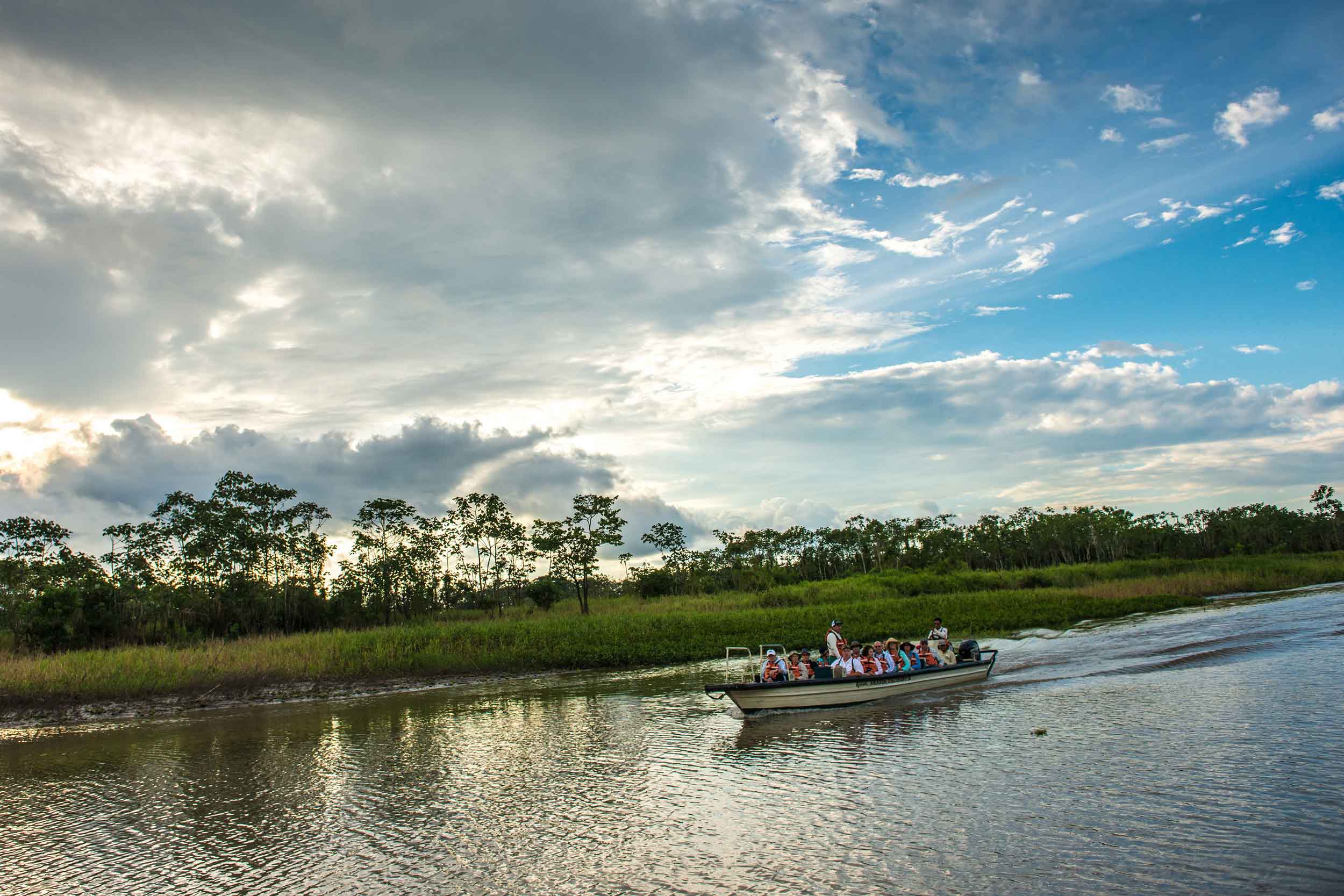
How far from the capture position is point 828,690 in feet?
68.4

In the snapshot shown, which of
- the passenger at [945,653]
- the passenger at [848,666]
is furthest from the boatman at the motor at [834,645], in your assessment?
the passenger at [945,653]

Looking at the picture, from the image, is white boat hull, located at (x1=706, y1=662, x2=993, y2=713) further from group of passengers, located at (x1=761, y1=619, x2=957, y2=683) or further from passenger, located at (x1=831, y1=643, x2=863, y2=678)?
passenger, located at (x1=831, y1=643, x2=863, y2=678)

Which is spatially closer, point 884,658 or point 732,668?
point 884,658

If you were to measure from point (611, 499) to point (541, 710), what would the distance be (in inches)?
1340

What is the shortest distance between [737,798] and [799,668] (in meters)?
8.98

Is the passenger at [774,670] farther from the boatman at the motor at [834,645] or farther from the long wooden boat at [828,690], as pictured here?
the boatman at the motor at [834,645]

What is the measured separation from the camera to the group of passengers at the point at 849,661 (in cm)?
2117

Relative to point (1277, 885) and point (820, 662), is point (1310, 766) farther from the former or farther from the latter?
point (820, 662)

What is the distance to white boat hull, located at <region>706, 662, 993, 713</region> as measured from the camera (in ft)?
66.4

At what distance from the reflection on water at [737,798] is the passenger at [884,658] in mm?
1024

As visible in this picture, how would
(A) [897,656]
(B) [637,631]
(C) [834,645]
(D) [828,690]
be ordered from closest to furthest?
(D) [828,690]
(A) [897,656]
(C) [834,645]
(B) [637,631]

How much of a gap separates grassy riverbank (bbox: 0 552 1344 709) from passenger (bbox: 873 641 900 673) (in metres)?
14.9

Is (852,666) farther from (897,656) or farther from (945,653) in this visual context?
(945,653)


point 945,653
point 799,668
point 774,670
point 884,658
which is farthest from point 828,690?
point 945,653
